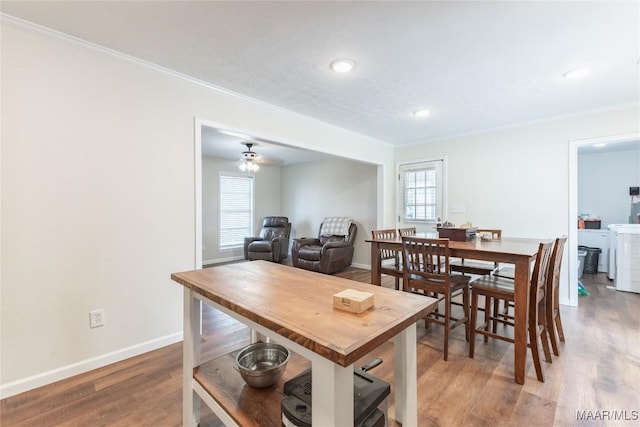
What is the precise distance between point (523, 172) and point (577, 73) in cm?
164

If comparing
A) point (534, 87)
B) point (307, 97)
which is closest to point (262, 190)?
point (307, 97)

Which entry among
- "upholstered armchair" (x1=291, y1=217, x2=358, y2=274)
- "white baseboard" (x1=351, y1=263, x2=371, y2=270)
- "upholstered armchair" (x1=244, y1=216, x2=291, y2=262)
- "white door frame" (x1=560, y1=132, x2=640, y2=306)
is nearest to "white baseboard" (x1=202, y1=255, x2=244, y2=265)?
"upholstered armchair" (x1=244, y1=216, x2=291, y2=262)

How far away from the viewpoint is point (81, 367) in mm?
1985

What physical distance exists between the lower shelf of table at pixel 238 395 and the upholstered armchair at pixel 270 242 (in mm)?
4219

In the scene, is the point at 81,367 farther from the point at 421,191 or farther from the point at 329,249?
the point at 421,191

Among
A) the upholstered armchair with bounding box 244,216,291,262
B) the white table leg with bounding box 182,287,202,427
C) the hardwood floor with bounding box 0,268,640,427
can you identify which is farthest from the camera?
the upholstered armchair with bounding box 244,216,291,262

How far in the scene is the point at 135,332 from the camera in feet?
7.34

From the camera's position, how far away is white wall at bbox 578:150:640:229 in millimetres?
4996

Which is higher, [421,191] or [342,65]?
[342,65]

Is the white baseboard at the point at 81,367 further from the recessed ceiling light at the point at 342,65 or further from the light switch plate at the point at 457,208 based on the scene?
the light switch plate at the point at 457,208

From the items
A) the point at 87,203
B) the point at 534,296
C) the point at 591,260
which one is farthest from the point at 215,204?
the point at 591,260

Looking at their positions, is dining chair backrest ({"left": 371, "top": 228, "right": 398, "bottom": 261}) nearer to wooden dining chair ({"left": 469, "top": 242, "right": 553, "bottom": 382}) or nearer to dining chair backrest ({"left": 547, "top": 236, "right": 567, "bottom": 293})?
wooden dining chair ({"left": 469, "top": 242, "right": 553, "bottom": 382})

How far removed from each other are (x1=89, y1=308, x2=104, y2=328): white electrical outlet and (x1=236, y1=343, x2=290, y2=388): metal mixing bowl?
1.35 metres

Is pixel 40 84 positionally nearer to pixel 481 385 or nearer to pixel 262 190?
pixel 481 385
